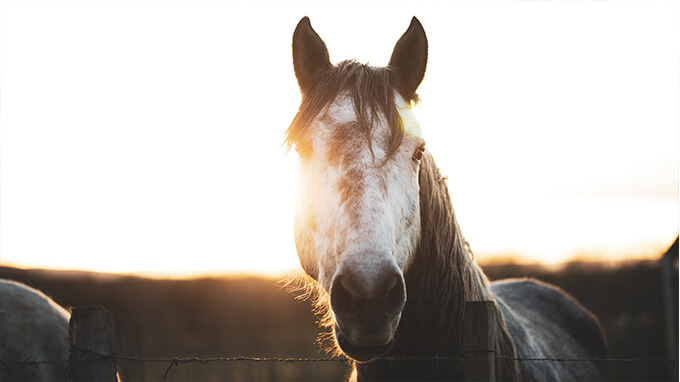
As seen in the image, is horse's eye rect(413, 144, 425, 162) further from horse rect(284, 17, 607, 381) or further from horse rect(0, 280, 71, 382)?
horse rect(0, 280, 71, 382)

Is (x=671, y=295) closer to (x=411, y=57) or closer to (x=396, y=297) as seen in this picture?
(x=411, y=57)

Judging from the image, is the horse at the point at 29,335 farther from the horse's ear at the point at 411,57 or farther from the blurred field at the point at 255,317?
the blurred field at the point at 255,317

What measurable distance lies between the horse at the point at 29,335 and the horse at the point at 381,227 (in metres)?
2.37

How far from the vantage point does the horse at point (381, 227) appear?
1623 millimetres

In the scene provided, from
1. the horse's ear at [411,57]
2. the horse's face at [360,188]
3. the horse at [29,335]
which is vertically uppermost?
the horse's ear at [411,57]

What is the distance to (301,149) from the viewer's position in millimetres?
2242

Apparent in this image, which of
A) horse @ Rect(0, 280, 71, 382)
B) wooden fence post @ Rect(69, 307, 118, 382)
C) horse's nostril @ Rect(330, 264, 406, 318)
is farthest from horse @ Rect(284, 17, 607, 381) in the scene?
horse @ Rect(0, 280, 71, 382)

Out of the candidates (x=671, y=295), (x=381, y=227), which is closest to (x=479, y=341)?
(x=381, y=227)

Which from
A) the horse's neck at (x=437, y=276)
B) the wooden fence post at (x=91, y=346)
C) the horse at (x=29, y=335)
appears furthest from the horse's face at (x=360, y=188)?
the horse at (x=29, y=335)

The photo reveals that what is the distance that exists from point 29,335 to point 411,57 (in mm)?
3382

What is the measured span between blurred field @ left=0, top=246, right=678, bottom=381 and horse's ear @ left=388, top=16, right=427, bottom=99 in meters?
7.41

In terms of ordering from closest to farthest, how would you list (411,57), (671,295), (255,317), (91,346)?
(91,346), (411,57), (671,295), (255,317)

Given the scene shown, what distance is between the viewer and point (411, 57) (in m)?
2.41

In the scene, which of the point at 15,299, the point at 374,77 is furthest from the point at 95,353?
the point at 15,299
